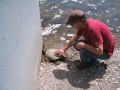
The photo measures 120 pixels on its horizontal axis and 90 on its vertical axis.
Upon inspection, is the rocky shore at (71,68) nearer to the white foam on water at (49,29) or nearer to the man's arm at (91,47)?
the white foam on water at (49,29)

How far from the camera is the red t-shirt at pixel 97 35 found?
3.95 meters

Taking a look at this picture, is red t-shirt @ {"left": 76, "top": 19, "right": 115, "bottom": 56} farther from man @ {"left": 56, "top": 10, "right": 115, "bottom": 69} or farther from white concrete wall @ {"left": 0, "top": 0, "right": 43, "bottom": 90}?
white concrete wall @ {"left": 0, "top": 0, "right": 43, "bottom": 90}

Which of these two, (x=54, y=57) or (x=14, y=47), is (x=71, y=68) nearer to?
(x=54, y=57)

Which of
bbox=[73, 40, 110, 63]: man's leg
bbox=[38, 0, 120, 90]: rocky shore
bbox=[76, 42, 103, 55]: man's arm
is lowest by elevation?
bbox=[38, 0, 120, 90]: rocky shore

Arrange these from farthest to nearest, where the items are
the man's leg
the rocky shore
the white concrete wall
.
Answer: the man's leg → the rocky shore → the white concrete wall

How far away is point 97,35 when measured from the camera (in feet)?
12.9

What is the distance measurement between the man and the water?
1.44 meters

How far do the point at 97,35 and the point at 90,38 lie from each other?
206 mm

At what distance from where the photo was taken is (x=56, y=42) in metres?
5.74

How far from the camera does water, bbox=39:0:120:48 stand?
6.22m

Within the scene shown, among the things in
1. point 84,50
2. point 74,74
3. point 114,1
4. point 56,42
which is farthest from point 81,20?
point 114,1

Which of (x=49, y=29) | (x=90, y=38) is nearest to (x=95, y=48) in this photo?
(x=90, y=38)

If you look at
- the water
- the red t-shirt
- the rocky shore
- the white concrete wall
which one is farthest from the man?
the water

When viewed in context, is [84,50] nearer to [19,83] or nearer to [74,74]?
[74,74]
